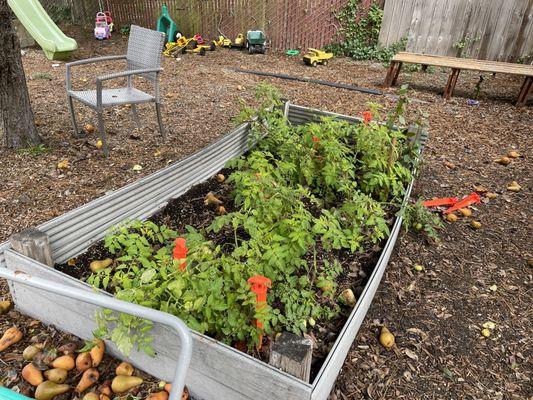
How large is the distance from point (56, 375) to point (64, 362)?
0.07 metres

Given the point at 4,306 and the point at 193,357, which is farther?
the point at 4,306

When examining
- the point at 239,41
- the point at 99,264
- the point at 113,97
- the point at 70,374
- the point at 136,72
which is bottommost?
the point at 70,374

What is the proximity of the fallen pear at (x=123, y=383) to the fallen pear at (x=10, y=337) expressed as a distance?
0.64m

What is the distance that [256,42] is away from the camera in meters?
8.89

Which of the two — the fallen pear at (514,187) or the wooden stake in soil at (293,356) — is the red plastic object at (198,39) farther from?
the wooden stake in soil at (293,356)

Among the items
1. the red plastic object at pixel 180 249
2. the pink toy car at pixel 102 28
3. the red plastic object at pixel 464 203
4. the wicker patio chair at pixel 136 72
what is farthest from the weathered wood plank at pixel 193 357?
the pink toy car at pixel 102 28

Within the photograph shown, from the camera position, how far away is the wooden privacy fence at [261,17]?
891 cm

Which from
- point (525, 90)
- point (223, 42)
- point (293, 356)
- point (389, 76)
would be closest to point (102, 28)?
point (223, 42)

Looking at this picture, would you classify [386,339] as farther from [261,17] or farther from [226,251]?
[261,17]

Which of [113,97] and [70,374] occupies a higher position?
[113,97]

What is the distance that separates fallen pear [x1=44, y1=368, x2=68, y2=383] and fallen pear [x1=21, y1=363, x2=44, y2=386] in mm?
30

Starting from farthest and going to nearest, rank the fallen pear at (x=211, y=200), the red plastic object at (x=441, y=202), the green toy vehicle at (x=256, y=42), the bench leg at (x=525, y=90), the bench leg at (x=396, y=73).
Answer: the green toy vehicle at (x=256, y=42) < the bench leg at (x=396, y=73) < the bench leg at (x=525, y=90) < the red plastic object at (x=441, y=202) < the fallen pear at (x=211, y=200)

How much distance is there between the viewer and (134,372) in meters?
1.99

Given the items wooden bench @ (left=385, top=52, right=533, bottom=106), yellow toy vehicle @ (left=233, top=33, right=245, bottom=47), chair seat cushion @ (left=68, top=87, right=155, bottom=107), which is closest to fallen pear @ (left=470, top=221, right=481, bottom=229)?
chair seat cushion @ (left=68, top=87, right=155, bottom=107)
